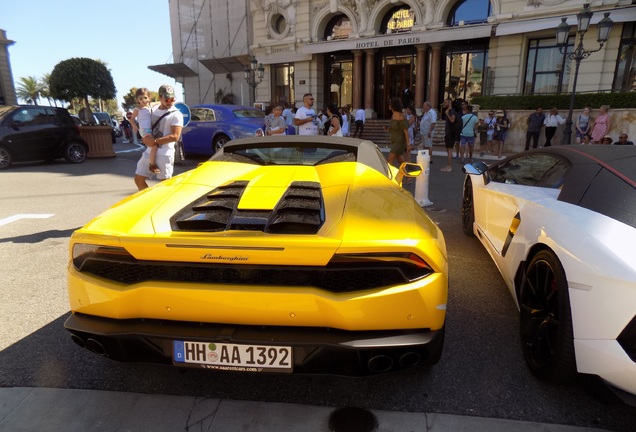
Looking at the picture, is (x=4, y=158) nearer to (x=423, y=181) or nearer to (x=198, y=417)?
(x=423, y=181)

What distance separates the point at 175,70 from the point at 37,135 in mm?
24679

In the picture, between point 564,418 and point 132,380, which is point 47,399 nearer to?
point 132,380

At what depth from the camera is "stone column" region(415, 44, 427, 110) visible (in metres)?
20.5

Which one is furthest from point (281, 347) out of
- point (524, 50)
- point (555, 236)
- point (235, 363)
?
point (524, 50)

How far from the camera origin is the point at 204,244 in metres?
1.80

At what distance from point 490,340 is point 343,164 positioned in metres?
1.61

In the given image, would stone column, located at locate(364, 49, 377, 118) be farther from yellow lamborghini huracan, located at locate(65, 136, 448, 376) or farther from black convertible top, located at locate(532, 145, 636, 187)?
yellow lamborghini huracan, located at locate(65, 136, 448, 376)

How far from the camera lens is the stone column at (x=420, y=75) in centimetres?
2048

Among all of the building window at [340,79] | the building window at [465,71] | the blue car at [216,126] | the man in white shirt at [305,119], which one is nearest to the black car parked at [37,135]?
the blue car at [216,126]

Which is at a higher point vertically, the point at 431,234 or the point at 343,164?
the point at 343,164

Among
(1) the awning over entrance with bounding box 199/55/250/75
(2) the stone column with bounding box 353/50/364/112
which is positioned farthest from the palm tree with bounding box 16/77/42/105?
(2) the stone column with bounding box 353/50/364/112

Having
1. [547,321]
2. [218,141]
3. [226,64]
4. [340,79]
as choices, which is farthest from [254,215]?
[226,64]

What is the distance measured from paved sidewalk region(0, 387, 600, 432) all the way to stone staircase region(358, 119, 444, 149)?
1649 centimetres

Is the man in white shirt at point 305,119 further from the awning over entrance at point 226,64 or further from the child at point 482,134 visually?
Answer: the awning over entrance at point 226,64
